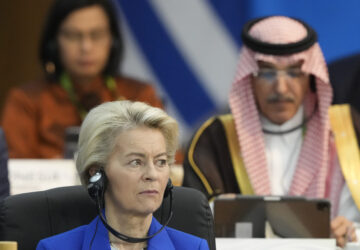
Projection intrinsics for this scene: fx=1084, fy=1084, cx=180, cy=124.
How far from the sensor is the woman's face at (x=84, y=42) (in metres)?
5.89

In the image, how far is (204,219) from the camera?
318cm

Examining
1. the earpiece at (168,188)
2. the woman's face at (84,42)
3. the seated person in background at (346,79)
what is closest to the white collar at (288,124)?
the seated person in background at (346,79)

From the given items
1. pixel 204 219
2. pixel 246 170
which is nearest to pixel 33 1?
pixel 246 170

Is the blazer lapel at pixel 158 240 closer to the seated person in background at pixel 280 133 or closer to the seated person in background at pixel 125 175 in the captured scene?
the seated person in background at pixel 125 175

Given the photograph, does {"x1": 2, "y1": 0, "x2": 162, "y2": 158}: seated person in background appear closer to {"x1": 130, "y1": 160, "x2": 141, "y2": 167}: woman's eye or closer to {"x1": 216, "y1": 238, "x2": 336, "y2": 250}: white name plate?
{"x1": 216, "y1": 238, "x2": 336, "y2": 250}: white name plate

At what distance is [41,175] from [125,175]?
1.78 metres

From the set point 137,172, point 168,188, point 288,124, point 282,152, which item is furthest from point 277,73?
point 137,172

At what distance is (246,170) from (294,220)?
0.87 m

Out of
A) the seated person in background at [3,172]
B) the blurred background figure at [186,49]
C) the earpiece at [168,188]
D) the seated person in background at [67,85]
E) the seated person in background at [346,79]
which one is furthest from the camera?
the blurred background figure at [186,49]

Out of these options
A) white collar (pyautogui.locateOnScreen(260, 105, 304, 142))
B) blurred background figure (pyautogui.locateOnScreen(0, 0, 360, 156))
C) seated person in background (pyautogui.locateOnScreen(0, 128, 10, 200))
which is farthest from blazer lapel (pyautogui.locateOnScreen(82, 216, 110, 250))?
blurred background figure (pyautogui.locateOnScreen(0, 0, 360, 156))

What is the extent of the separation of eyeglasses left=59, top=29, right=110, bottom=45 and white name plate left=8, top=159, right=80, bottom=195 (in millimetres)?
1332

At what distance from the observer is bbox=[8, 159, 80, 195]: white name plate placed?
4.60 meters

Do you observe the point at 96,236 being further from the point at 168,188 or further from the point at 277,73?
the point at 277,73

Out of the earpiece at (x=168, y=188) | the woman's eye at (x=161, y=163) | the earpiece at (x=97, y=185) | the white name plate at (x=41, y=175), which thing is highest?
the woman's eye at (x=161, y=163)
